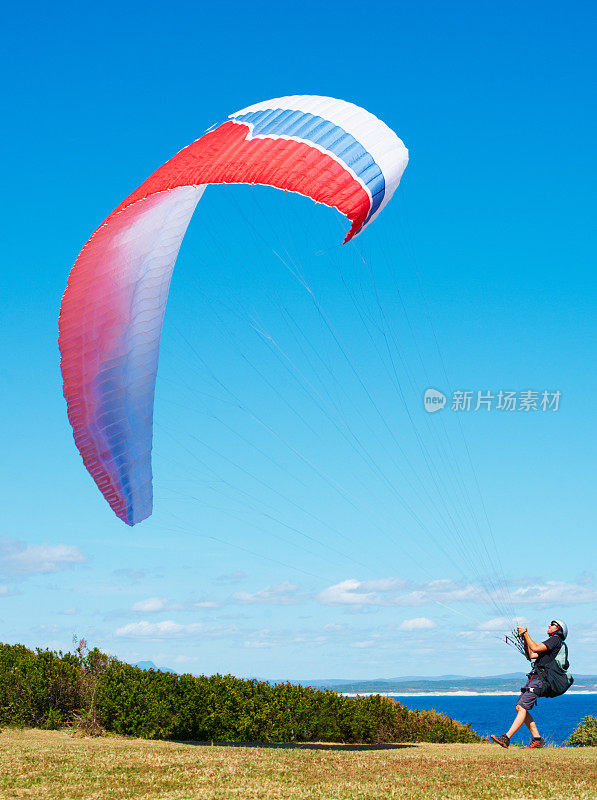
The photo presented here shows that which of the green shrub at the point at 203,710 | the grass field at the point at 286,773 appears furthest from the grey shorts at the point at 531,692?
the green shrub at the point at 203,710

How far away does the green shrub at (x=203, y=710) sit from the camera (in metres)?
14.4

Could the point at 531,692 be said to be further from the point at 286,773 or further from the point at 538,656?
the point at 286,773

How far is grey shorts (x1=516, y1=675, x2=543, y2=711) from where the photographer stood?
10945 millimetres

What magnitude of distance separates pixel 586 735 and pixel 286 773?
30.2ft

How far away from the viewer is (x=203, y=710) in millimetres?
14656

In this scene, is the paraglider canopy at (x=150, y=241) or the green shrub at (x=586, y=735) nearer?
the paraglider canopy at (x=150, y=241)

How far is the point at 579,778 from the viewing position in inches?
344

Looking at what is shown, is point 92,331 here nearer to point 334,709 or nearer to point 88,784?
point 88,784

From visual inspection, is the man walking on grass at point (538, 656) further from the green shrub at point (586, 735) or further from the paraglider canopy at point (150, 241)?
the paraglider canopy at point (150, 241)

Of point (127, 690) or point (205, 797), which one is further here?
point (127, 690)

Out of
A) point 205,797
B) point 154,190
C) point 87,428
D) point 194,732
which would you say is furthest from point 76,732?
point 154,190

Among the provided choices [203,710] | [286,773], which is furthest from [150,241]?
[203,710]

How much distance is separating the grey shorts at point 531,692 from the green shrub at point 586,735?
219 inches

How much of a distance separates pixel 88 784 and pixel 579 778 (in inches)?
220
